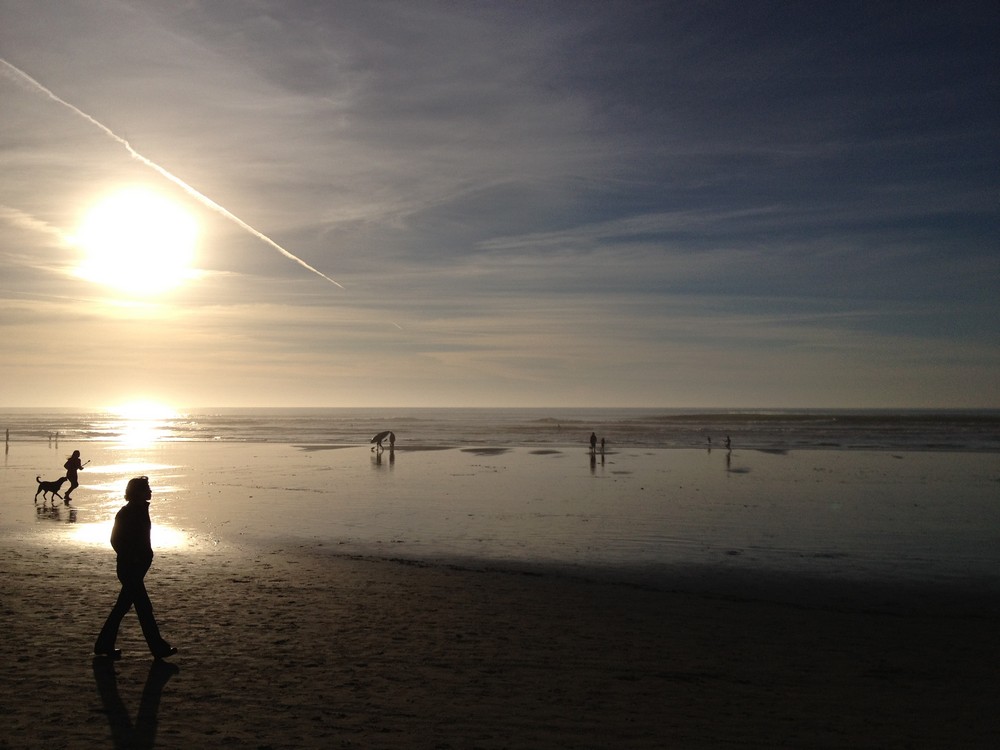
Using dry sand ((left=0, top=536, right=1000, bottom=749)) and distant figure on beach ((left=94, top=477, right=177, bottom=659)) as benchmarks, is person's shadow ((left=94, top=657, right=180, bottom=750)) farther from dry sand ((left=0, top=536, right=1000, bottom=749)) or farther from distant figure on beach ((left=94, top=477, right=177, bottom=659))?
distant figure on beach ((left=94, top=477, right=177, bottom=659))

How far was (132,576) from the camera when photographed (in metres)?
8.80

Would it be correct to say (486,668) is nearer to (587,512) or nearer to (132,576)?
(132,576)

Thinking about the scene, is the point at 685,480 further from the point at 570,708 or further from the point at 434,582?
the point at 570,708

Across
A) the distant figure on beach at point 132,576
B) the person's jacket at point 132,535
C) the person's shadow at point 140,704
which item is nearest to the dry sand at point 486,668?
the person's shadow at point 140,704

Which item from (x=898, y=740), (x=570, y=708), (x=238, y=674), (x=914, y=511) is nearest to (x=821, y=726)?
(x=898, y=740)

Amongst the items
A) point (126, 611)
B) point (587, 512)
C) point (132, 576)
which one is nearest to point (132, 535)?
point (132, 576)

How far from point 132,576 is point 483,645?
4442mm

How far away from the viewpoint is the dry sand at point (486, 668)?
7023 mm

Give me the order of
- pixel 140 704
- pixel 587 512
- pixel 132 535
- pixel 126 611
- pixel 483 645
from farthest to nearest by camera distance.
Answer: pixel 587 512 → pixel 483 645 → pixel 132 535 → pixel 126 611 → pixel 140 704

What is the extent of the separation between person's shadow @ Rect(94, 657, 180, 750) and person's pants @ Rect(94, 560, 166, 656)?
0.18 m

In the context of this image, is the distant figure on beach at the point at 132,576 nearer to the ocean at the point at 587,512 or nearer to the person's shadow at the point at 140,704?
the person's shadow at the point at 140,704

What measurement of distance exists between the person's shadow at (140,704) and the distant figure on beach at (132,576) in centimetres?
19

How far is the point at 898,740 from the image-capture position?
7012 mm

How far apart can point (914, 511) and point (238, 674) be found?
21.5 m
